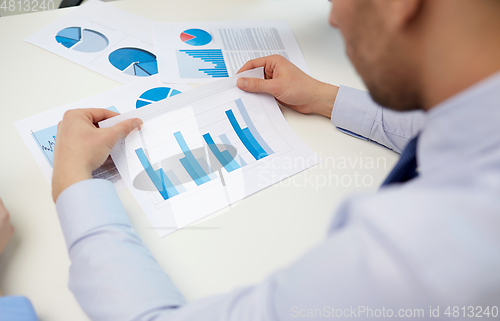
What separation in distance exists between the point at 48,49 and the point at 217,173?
20.6 inches

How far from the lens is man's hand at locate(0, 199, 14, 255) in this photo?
1.55 feet

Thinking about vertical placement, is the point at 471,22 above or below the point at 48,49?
below

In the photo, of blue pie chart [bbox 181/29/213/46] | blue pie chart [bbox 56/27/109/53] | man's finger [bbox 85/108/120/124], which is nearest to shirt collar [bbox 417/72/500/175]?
man's finger [bbox 85/108/120/124]

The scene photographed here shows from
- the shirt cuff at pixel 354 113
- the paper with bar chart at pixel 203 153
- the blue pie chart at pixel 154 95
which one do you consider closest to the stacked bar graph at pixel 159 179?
the paper with bar chart at pixel 203 153

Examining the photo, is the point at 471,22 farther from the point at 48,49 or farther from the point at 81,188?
the point at 48,49

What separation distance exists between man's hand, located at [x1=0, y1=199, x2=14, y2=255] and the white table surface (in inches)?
0.8

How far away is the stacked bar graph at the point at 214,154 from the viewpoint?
57 cm

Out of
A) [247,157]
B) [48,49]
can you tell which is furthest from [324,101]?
[48,49]

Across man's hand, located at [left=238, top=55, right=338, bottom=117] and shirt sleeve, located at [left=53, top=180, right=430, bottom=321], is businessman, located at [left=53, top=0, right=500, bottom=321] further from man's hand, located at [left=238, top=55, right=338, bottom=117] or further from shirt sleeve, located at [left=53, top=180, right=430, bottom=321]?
man's hand, located at [left=238, top=55, right=338, bottom=117]

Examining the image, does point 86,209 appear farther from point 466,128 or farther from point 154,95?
point 466,128

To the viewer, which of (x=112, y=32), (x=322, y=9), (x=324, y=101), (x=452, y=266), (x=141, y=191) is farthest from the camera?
(x=322, y=9)

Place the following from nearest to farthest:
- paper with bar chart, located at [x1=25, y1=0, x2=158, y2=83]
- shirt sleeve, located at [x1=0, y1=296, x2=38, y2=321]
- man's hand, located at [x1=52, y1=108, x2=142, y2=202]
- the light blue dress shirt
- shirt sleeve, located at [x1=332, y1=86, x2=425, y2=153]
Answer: the light blue dress shirt < shirt sleeve, located at [x1=0, y1=296, x2=38, y2=321] < man's hand, located at [x1=52, y1=108, x2=142, y2=202] < shirt sleeve, located at [x1=332, y1=86, x2=425, y2=153] < paper with bar chart, located at [x1=25, y1=0, x2=158, y2=83]

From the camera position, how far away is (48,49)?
78 centimetres

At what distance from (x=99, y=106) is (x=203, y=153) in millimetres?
246
